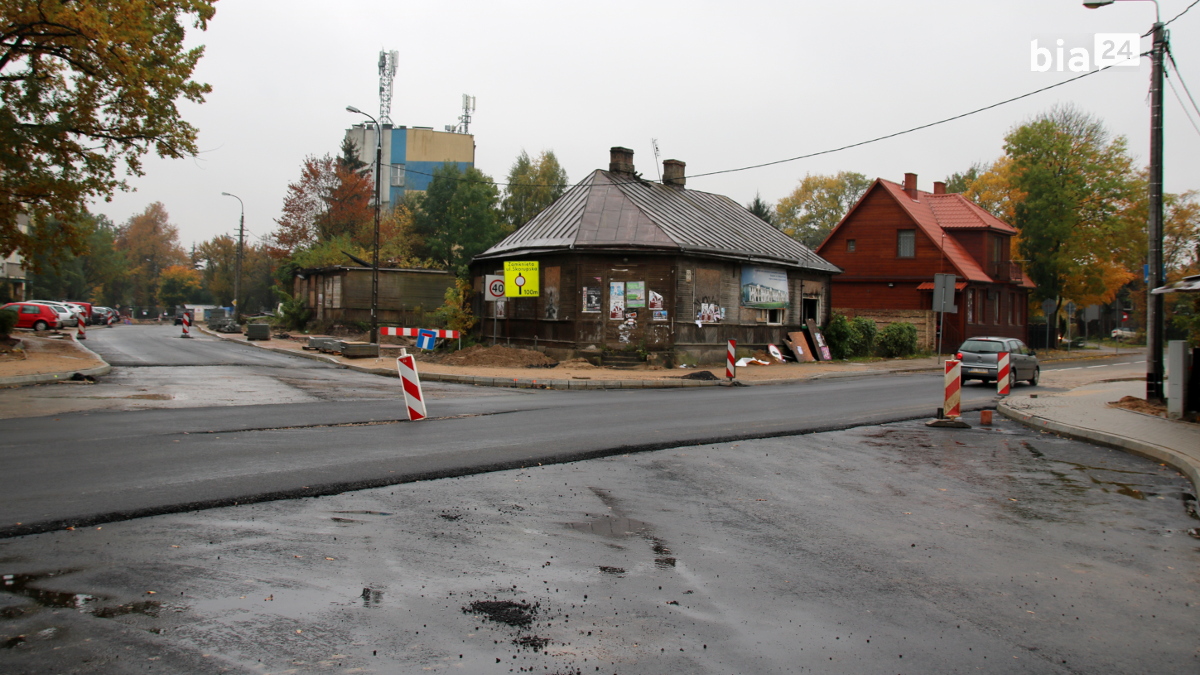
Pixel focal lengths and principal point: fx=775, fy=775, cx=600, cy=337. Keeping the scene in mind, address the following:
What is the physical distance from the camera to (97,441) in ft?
30.2

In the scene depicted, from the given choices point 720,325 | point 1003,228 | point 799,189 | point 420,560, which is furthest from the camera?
point 799,189

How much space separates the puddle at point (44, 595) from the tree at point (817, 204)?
6910 cm

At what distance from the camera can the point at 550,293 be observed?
2614 cm

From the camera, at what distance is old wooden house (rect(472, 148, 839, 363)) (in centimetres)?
2498

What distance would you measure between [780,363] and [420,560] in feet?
80.6

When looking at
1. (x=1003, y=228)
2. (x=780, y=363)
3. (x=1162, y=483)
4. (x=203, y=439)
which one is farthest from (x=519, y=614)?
(x=1003, y=228)

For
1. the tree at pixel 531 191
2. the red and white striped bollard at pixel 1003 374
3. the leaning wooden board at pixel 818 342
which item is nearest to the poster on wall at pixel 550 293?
the leaning wooden board at pixel 818 342

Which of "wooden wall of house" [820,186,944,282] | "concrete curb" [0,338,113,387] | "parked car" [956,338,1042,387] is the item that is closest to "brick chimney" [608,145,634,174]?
"parked car" [956,338,1042,387]

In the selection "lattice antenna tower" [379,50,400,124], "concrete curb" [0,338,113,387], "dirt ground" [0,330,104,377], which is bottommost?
"concrete curb" [0,338,113,387]

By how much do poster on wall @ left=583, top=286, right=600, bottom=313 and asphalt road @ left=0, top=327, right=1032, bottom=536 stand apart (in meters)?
7.41

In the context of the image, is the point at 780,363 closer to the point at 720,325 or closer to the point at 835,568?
the point at 720,325

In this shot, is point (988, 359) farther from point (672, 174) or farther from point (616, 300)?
point (672, 174)

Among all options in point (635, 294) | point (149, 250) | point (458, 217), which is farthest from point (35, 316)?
point (149, 250)

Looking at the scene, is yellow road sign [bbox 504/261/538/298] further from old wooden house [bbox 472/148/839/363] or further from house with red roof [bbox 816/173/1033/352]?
house with red roof [bbox 816/173/1033/352]
